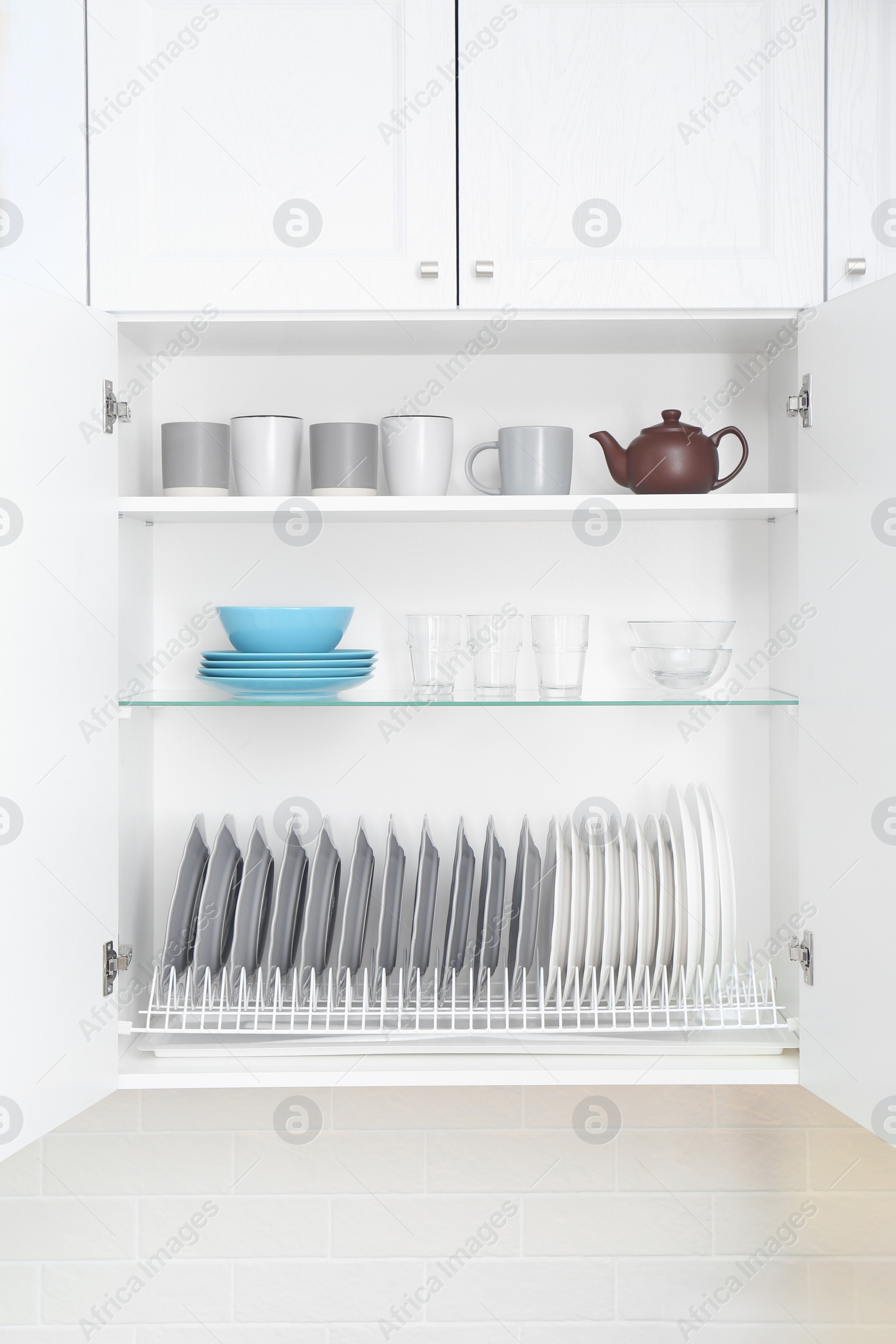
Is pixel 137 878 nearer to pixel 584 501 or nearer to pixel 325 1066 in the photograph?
pixel 325 1066

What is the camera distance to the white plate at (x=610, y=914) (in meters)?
1.19

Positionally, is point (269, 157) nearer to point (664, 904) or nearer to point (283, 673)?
point (283, 673)

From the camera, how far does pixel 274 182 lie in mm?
1081

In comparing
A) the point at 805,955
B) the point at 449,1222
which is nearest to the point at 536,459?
the point at 805,955

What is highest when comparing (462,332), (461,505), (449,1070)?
(462,332)

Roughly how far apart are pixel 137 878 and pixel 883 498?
0.96m

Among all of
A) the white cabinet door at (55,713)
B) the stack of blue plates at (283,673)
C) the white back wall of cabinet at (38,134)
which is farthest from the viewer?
the stack of blue plates at (283,673)

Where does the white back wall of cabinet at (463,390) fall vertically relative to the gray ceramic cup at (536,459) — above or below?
above

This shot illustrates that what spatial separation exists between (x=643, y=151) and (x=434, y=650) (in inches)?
23.6

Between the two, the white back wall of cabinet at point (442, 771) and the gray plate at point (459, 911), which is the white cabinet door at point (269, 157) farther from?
the gray plate at point (459, 911)

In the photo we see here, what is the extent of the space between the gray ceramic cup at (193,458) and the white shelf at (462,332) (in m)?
0.12

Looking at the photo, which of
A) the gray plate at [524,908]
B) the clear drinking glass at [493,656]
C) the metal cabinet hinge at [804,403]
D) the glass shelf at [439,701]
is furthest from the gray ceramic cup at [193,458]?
the metal cabinet hinge at [804,403]

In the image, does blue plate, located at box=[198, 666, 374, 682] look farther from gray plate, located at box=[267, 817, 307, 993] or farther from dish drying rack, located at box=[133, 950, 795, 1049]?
dish drying rack, located at box=[133, 950, 795, 1049]

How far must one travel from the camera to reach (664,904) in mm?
1187
